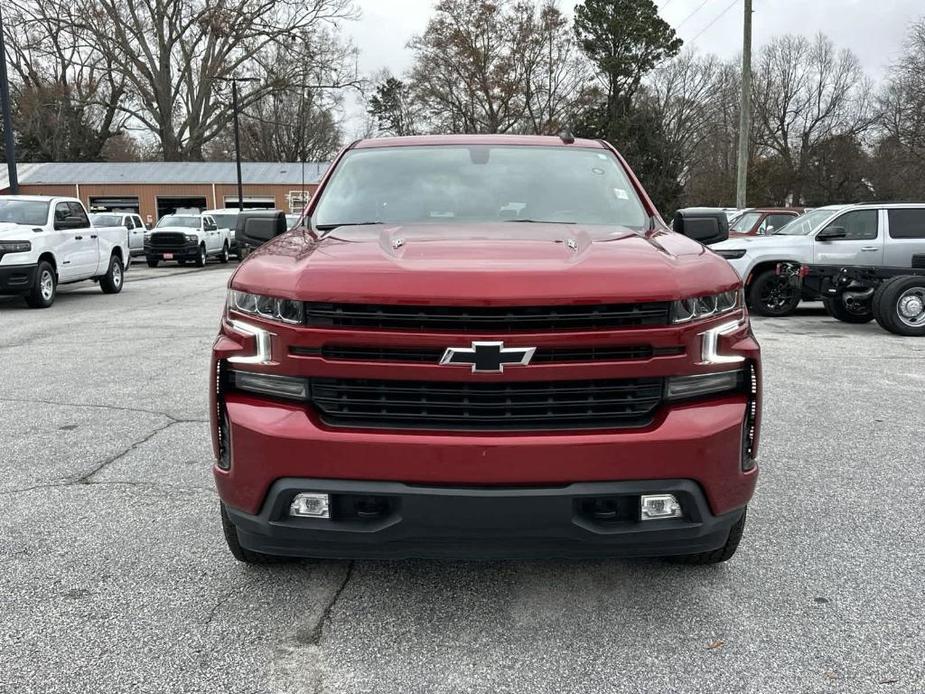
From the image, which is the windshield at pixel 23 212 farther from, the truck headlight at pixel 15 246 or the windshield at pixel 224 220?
the windshield at pixel 224 220

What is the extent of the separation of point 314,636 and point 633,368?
148 cm


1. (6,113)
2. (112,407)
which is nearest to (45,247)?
(112,407)

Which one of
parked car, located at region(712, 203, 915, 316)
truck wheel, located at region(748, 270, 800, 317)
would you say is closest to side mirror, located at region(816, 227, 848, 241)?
parked car, located at region(712, 203, 915, 316)

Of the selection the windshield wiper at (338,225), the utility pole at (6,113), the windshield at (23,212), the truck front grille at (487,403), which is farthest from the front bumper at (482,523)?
the utility pole at (6,113)

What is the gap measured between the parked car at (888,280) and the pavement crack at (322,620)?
31.7ft

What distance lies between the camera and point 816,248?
12.0 m

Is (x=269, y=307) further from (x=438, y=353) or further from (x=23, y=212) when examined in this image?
(x=23, y=212)

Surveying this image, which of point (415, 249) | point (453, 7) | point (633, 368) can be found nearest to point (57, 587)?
point (415, 249)

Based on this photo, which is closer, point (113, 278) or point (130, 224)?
point (113, 278)

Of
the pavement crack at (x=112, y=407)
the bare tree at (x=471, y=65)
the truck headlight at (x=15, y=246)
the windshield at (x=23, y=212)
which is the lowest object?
the pavement crack at (x=112, y=407)

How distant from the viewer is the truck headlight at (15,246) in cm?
1204

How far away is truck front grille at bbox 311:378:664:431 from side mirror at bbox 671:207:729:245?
1.67 meters

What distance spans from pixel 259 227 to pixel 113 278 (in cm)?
1312

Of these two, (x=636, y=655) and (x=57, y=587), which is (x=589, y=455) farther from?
(x=57, y=587)
